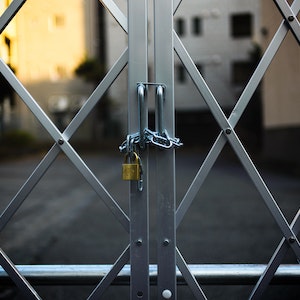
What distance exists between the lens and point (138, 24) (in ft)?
5.80

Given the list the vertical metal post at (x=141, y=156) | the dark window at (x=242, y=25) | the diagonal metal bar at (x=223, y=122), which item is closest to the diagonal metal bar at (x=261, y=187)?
the diagonal metal bar at (x=223, y=122)

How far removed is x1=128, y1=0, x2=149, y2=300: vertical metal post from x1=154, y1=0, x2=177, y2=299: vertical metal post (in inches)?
2.3

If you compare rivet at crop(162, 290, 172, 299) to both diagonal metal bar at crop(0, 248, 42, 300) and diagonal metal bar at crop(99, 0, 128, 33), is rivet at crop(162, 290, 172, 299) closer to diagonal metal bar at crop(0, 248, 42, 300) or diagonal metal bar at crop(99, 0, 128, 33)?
diagonal metal bar at crop(0, 248, 42, 300)

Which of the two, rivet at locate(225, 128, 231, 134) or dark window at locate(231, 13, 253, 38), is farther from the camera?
dark window at locate(231, 13, 253, 38)

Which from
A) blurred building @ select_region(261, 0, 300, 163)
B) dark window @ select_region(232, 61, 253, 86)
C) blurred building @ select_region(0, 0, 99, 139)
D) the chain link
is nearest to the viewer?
the chain link

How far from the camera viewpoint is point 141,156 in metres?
1.79

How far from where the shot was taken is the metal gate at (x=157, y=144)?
1765 mm

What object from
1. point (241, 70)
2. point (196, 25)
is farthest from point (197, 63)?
point (241, 70)

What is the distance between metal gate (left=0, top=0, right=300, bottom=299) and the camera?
176cm

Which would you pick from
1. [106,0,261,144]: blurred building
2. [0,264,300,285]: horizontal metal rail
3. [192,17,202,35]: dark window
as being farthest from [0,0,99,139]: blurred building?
[0,264,300,285]: horizontal metal rail

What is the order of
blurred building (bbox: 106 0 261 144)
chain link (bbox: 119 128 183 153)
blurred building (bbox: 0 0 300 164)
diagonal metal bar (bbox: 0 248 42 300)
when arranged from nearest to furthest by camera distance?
chain link (bbox: 119 128 183 153) < diagonal metal bar (bbox: 0 248 42 300) < blurred building (bbox: 0 0 300 164) < blurred building (bbox: 106 0 261 144)

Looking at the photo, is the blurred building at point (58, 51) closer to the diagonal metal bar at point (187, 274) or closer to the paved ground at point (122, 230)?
the paved ground at point (122, 230)

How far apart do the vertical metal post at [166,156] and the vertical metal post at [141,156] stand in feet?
0.19

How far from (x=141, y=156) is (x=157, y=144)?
0.12m
